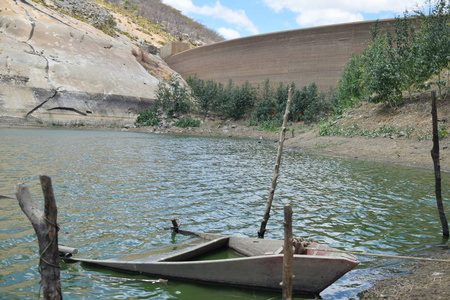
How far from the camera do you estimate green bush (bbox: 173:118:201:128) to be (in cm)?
4150

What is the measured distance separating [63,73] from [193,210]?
35987mm

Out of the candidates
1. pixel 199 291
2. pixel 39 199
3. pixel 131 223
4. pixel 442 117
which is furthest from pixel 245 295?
pixel 442 117

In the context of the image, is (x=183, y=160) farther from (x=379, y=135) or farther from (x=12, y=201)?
(x=379, y=135)

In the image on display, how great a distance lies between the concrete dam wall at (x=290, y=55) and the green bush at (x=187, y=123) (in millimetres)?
7328

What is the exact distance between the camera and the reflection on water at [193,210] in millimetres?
4977

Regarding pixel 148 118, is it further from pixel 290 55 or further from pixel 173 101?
pixel 290 55

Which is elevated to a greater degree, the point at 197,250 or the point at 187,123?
the point at 187,123

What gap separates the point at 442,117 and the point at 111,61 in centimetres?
3843

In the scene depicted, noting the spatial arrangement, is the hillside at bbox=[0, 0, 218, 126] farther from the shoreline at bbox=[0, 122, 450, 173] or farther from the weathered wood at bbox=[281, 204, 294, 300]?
the weathered wood at bbox=[281, 204, 294, 300]

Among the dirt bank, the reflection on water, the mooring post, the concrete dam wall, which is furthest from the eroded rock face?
the mooring post

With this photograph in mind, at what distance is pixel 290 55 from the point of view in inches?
1439

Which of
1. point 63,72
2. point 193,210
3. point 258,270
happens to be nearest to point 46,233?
point 258,270

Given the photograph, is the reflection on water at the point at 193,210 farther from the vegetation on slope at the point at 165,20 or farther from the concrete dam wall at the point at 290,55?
the vegetation on slope at the point at 165,20

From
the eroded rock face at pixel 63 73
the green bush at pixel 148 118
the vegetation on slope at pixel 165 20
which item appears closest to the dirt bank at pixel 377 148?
the green bush at pixel 148 118
